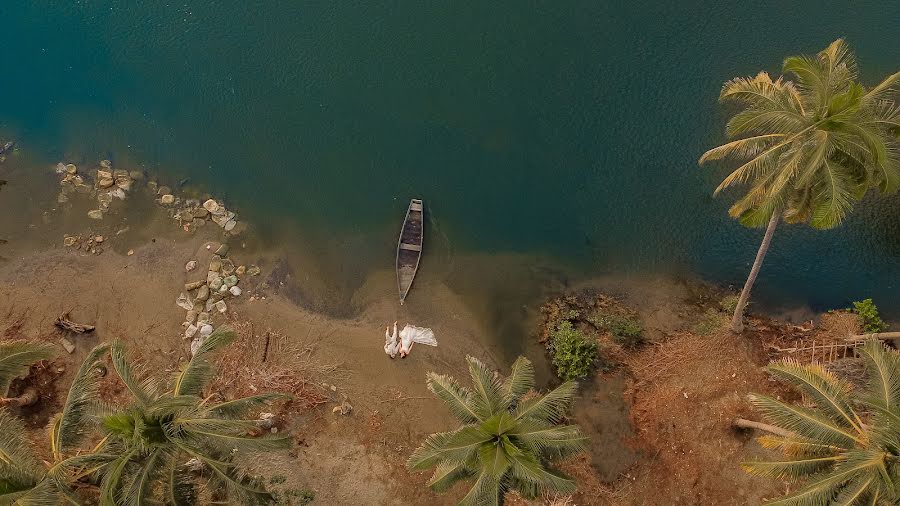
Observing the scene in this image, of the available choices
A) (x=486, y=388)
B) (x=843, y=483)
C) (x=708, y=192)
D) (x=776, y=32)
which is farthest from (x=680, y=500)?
(x=776, y=32)

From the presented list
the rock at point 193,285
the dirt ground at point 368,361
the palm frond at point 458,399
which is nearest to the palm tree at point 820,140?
the dirt ground at point 368,361

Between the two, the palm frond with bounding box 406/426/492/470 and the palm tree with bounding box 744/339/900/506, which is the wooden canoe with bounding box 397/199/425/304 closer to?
the palm frond with bounding box 406/426/492/470

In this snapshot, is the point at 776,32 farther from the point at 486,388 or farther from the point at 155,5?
the point at 155,5

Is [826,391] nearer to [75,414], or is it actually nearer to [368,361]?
[368,361]

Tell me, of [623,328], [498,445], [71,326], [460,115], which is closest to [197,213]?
[71,326]

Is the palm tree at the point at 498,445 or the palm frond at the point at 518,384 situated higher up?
the palm frond at the point at 518,384

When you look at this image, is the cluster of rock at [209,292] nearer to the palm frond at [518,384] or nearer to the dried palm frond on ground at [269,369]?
the dried palm frond on ground at [269,369]
